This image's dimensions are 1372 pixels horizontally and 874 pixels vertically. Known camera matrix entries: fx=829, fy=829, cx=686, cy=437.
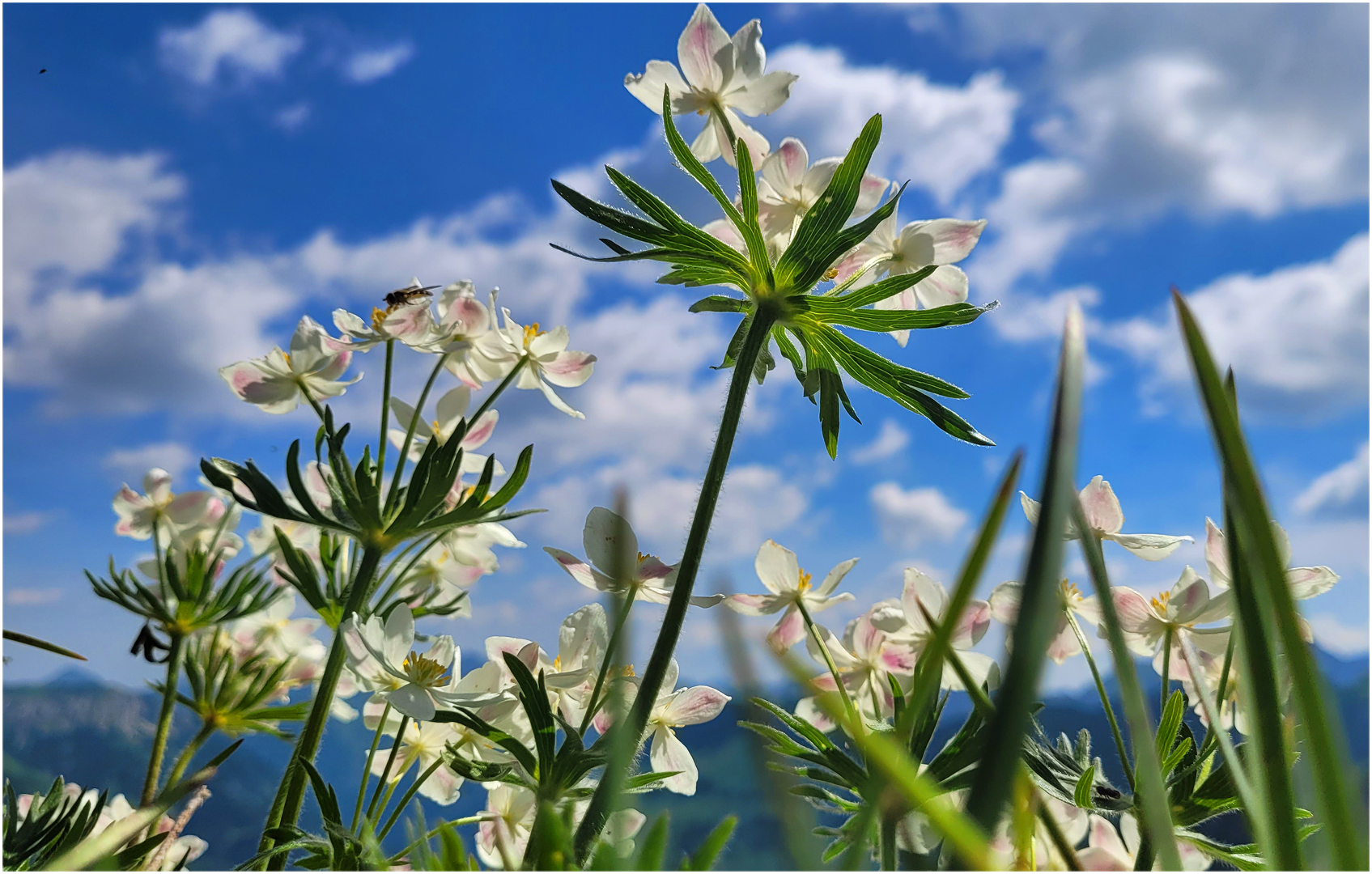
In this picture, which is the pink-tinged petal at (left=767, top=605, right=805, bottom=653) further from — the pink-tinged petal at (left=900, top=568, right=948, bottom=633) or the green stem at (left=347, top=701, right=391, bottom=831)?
the green stem at (left=347, top=701, right=391, bottom=831)

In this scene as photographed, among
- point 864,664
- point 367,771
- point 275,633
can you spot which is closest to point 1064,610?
point 864,664

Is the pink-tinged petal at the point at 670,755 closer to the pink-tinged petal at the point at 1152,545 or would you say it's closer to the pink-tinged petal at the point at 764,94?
the pink-tinged petal at the point at 1152,545

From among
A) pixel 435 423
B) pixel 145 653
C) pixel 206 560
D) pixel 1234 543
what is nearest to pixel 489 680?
pixel 435 423

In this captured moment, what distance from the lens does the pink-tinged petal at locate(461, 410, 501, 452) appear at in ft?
5.58

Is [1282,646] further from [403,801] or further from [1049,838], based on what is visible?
[403,801]

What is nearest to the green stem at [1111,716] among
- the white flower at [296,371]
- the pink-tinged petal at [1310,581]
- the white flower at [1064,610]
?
the white flower at [1064,610]

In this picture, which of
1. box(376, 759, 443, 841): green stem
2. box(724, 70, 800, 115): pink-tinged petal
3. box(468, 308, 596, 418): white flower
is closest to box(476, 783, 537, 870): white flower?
box(376, 759, 443, 841): green stem

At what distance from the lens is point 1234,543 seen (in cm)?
56

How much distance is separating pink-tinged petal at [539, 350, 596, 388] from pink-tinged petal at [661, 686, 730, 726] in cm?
75

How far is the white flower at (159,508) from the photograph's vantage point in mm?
2434

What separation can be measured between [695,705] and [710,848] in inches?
25.1

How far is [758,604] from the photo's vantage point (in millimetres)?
1450

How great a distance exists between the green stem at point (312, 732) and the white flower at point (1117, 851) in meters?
1.17

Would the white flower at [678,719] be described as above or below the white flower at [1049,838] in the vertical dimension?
Result: above
